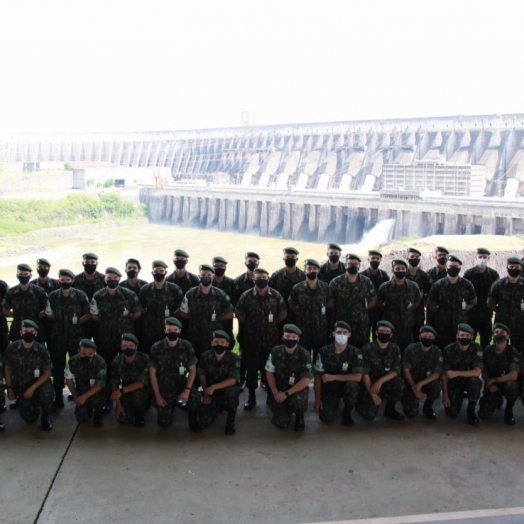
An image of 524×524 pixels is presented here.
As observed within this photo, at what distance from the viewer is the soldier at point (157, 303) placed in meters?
5.45

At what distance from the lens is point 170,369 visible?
4.88 m

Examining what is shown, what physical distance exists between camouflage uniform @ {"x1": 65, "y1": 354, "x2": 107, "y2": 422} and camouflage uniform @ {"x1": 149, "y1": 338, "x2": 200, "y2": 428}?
380mm

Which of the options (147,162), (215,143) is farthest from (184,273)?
(147,162)

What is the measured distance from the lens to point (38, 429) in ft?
15.8

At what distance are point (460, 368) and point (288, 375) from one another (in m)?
1.33

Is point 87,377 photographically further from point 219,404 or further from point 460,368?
point 460,368

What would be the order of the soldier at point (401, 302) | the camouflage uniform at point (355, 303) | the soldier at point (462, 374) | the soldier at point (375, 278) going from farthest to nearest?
1. the soldier at point (375, 278)
2. the soldier at point (401, 302)
3. the camouflage uniform at point (355, 303)
4. the soldier at point (462, 374)

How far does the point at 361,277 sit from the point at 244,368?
1.25 metres

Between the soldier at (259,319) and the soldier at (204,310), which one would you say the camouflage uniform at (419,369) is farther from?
the soldier at (204,310)

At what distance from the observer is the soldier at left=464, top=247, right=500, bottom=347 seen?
5.97 metres


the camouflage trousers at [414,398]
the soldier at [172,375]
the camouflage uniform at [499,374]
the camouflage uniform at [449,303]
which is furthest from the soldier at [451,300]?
the soldier at [172,375]

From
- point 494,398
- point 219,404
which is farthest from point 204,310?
point 494,398

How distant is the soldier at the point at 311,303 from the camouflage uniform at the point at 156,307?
39.2 inches

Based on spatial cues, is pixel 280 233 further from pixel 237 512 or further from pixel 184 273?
pixel 237 512
